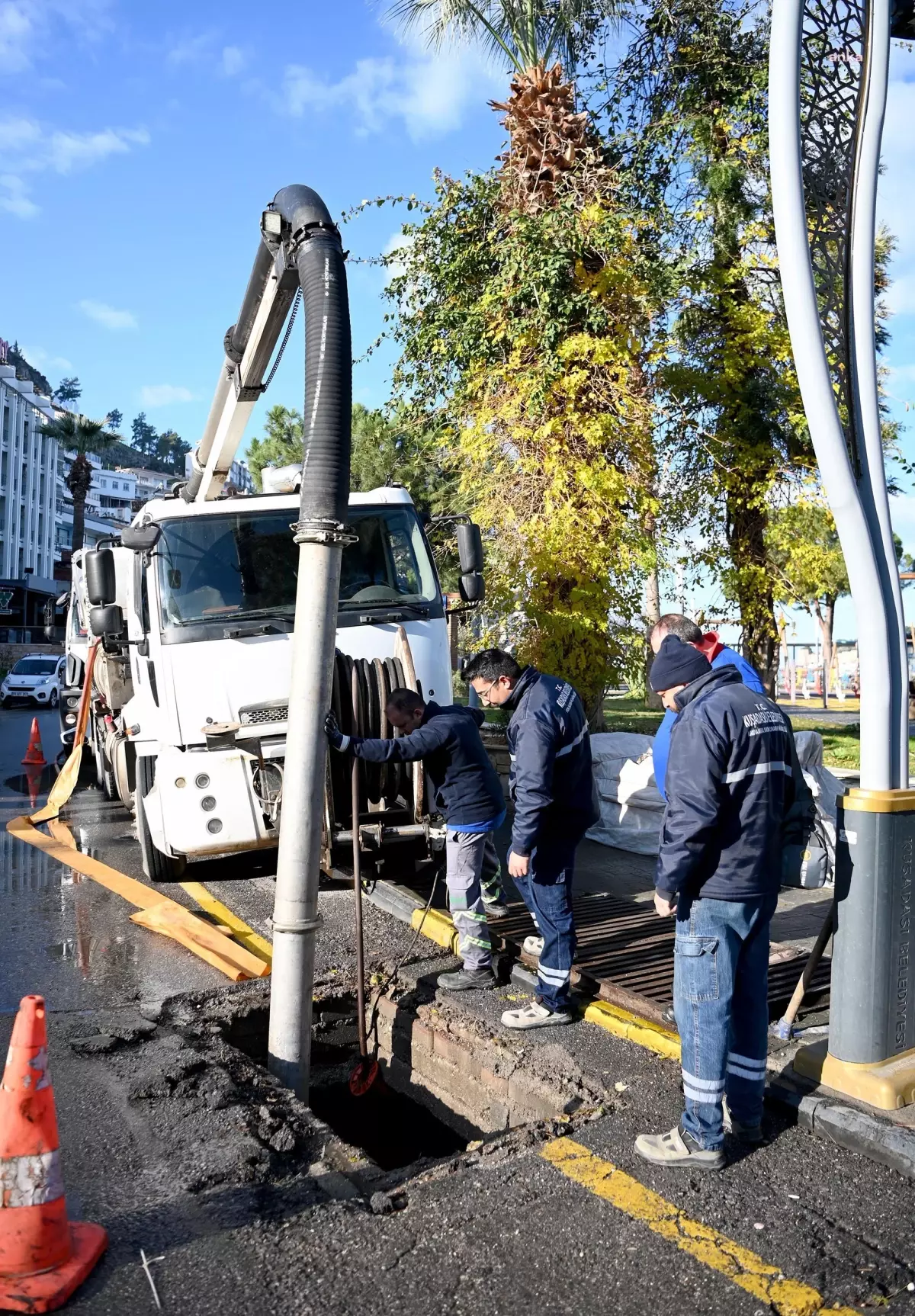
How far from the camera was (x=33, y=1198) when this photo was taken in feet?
9.66

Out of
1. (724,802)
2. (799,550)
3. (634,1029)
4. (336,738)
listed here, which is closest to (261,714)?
(336,738)

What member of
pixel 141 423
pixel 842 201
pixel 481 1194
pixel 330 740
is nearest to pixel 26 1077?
pixel 481 1194

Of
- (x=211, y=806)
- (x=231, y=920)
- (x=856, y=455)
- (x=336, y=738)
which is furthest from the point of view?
(x=231, y=920)

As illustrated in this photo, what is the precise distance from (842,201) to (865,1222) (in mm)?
3828

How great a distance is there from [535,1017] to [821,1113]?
142 centimetres

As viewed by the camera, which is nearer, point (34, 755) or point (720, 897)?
point (720, 897)

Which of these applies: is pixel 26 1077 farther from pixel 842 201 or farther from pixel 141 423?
pixel 141 423

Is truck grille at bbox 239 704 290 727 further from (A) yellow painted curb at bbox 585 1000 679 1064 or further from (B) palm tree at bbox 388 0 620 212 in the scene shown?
(B) palm tree at bbox 388 0 620 212

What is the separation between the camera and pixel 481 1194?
11.3 feet

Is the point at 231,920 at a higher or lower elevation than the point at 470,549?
lower

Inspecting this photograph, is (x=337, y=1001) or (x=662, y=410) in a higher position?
(x=662, y=410)

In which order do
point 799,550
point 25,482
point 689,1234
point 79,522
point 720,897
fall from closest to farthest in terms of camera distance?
point 689,1234 → point 720,897 → point 799,550 → point 79,522 → point 25,482

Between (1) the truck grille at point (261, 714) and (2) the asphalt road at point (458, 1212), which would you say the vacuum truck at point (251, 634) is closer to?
(1) the truck grille at point (261, 714)

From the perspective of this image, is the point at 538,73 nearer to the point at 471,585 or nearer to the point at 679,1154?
the point at 471,585
